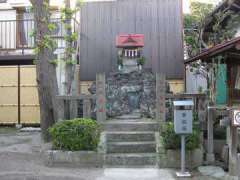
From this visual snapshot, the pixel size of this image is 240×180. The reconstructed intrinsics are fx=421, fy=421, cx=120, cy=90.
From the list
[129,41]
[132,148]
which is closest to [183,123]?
[132,148]

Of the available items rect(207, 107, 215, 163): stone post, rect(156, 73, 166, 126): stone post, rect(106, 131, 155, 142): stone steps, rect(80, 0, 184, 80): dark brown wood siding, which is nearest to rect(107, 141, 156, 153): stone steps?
rect(106, 131, 155, 142): stone steps

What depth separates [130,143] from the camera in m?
10.5

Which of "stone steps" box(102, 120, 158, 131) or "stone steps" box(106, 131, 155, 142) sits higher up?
"stone steps" box(102, 120, 158, 131)

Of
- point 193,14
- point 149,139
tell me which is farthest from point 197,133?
point 193,14

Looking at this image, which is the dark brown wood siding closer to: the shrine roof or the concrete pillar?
the shrine roof

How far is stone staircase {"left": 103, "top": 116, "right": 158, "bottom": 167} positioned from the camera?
9.90 meters

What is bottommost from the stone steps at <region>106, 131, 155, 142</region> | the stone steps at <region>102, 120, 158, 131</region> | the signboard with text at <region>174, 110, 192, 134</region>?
the stone steps at <region>106, 131, 155, 142</region>

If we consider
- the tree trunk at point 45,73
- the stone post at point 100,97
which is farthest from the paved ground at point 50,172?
the stone post at point 100,97

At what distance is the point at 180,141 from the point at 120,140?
1.80 metres

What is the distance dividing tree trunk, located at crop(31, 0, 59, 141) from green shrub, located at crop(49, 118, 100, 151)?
1.89 metres

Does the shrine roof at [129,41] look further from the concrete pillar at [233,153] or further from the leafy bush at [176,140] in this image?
the concrete pillar at [233,153]

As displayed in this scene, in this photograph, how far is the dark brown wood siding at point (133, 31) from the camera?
16734mm

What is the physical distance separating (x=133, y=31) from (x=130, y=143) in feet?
25.4

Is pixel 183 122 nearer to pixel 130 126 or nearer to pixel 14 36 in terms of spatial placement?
pixel 130 126
